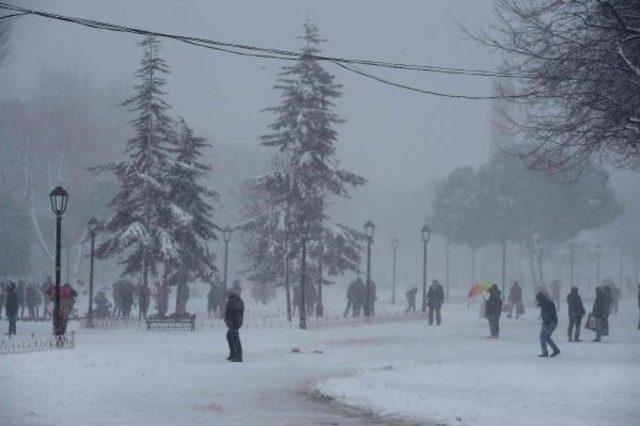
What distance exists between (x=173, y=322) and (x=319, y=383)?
1768 centimetres

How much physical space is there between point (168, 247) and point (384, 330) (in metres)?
9.64

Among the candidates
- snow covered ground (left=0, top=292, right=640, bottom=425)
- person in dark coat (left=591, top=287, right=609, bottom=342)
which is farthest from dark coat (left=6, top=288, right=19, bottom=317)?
person in dark coat (left=591, top=287, right=609, bottom=342)

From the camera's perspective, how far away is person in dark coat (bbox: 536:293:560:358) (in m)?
24.2

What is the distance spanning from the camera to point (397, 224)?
137375mm

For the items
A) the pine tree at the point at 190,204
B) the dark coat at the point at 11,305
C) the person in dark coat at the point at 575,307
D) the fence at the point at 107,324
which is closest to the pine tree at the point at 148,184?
the pine tree at the point at 190,204

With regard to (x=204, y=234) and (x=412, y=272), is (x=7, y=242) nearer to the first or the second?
(x=204, y=234)

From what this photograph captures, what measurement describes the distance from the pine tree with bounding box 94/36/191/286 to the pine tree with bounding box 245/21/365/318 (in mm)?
6274

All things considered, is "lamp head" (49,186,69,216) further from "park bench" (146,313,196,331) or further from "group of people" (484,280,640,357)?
"group of people" (484,280,640,357)

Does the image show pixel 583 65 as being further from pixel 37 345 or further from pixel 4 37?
pixel 4 37

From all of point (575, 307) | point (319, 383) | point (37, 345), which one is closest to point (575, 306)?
point (575, 307)

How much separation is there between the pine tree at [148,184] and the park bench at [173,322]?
551cm

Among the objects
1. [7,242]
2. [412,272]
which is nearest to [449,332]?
[7,242]

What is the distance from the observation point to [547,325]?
24.4 metres

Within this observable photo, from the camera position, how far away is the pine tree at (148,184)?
40531mm
